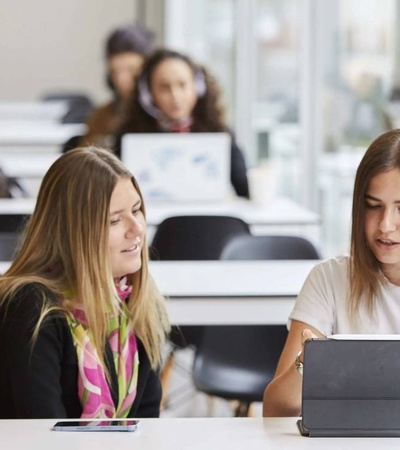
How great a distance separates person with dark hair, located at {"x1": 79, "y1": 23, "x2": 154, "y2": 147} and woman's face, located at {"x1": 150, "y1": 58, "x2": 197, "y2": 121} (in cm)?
42

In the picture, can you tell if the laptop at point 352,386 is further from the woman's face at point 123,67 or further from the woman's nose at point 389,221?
the woman's face at point 123,67

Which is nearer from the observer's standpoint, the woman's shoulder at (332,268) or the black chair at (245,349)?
the woman's shoulder at (332,268)

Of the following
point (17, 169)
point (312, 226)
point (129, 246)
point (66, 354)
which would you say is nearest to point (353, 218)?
point (129, 246)

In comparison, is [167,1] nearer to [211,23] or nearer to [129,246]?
[211,23]

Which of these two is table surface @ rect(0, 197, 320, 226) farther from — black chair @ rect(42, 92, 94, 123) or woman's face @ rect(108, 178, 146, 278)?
black chair @ rect(42, 92, 94, 123)

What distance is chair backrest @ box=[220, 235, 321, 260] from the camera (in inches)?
138

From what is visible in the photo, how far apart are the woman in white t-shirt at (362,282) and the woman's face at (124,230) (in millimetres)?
320

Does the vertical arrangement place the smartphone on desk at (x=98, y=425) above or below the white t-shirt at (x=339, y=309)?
below

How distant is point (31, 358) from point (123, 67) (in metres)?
4.25

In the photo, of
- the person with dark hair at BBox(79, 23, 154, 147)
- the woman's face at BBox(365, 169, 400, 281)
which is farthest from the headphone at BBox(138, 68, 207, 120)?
the woman's face at BBox(365, 169, 400, 281)

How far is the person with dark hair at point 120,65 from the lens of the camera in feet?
18.1

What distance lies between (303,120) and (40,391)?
495 cm

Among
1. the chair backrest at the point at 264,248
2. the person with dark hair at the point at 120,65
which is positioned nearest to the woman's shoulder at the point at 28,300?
the chair backrest at the point at 264,248

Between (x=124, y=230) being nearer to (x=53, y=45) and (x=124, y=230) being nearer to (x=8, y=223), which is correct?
(x=8, y=223)
